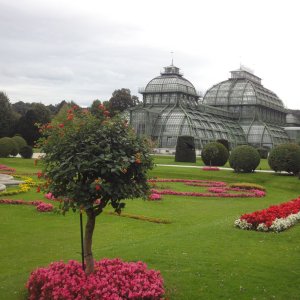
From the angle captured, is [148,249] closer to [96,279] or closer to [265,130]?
[96,279]

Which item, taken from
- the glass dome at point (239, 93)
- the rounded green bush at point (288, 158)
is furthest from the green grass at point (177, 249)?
the glass dome at point (239, 93)

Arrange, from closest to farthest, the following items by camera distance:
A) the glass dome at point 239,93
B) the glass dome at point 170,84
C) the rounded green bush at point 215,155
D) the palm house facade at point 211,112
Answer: the rounded green bush at point 215,155
the palm house facade at point 211,112
the glass dome at point 170,84
the glass dome at point 239,93

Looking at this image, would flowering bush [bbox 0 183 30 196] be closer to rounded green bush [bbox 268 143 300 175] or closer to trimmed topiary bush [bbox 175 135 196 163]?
rounded green bush [bbox 268 143 300 175]

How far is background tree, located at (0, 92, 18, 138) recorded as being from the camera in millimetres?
68375

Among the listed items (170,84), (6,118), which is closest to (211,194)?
(6,118)

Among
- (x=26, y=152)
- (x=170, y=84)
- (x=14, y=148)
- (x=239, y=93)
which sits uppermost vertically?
(x=239, y=93)

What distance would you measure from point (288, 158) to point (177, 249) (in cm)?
2321

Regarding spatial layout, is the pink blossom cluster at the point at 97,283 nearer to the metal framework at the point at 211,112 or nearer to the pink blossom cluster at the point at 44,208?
the pink blossom cluster at the point at 44,208

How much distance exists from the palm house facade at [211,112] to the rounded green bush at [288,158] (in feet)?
101

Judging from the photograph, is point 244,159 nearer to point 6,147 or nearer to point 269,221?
point 269,221

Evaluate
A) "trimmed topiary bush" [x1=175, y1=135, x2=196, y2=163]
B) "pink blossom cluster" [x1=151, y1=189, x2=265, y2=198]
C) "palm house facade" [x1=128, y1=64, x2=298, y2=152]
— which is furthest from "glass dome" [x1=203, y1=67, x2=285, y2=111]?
"pink blossom cluster" [x1=151, y1=189, x2=265, y2=198]

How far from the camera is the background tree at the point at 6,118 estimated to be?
68.4 meters

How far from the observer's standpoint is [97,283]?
6.93m

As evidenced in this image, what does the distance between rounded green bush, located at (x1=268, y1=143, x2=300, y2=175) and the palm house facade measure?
30.8 metres
